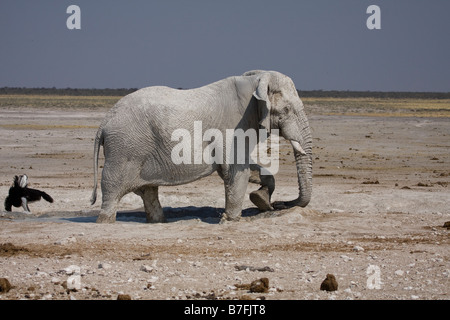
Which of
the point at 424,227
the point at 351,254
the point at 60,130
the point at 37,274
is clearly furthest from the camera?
the point at 60,130

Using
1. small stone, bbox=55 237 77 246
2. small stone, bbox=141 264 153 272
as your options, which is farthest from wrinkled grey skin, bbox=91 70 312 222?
small stone, bbox=141 264 153 272

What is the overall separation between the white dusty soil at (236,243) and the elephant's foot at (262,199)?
29cm

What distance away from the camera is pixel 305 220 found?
12.5 meters

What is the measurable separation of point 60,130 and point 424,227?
2507 cm

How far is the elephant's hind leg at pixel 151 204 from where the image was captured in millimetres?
12938

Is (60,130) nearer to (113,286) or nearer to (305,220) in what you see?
(305,220)

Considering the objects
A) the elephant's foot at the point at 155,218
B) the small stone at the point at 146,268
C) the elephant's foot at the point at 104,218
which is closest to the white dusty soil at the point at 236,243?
the small stone at the point at 146,268

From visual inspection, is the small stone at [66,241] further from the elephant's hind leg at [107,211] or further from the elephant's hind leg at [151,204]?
the elephant's hind leg at [151,204]

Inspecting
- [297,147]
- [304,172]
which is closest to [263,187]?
[304,172]

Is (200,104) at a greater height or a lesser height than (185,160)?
greater

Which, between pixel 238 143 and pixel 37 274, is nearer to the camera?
pixel 37 274

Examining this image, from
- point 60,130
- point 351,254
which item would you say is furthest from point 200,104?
point 60,130

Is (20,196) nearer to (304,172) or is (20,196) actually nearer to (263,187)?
(263,187)

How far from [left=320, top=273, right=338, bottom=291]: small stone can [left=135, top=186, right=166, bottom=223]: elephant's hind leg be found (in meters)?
5.33
